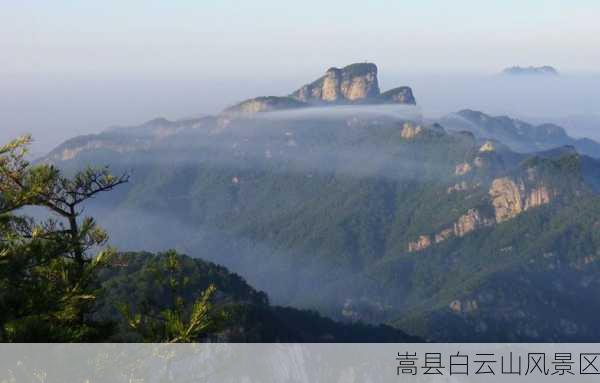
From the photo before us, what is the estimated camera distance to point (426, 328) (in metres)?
159

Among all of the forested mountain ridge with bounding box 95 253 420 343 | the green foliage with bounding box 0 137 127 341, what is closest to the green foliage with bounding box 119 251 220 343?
the green foliage with bounding box 0 137 127 341

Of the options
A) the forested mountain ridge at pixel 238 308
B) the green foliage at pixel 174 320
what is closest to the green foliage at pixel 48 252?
the green foliage at pixel 174 320

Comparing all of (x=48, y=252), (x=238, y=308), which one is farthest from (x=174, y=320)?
(x=238, y=308)

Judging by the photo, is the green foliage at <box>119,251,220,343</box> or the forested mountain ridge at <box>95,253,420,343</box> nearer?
the green foliage at <box>119,251,220,343</box>

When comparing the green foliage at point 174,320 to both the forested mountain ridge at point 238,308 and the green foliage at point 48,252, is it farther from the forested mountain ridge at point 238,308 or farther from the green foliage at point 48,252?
the forested mountain ridge at point 238,308

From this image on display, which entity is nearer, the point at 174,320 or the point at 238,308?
the point at 174,320

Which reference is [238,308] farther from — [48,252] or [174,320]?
[174,320]

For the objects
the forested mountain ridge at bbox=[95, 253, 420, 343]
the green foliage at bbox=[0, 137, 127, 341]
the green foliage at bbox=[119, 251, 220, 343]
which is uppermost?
the green foliage at bbox=[0, 137, 127, 341]

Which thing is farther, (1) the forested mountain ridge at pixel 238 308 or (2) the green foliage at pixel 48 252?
(1) the forested mountain ridge at pixel 238 308

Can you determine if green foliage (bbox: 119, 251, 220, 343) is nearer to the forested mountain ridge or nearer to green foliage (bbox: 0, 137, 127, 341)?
green foliage (bbox: 0, 137, 127, 341)

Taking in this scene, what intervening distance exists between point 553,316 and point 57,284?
617 feet

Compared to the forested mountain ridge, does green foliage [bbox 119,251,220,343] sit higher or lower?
higher
